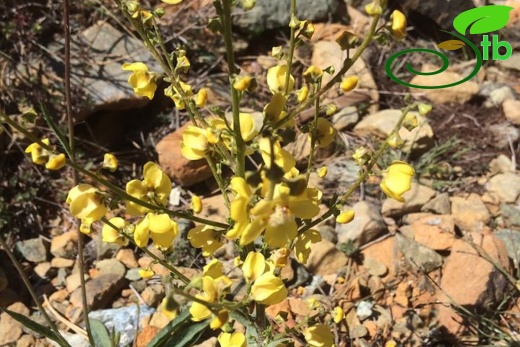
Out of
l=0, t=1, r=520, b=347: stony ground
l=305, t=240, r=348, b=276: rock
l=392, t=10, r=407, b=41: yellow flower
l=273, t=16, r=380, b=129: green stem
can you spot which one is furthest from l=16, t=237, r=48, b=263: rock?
l=392, t=10, r=407, b=41: yellow flower

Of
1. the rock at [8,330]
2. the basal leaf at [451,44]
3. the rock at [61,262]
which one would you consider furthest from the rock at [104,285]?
the basal leaf at [451,44]

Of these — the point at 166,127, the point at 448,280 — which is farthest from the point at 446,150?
the point at 166,127

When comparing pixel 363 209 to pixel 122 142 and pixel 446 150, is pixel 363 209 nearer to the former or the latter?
pixel 446 150

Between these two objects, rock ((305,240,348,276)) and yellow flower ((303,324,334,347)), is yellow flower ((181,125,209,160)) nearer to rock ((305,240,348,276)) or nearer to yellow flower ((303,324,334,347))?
yellow flower ((303,324,334,347))

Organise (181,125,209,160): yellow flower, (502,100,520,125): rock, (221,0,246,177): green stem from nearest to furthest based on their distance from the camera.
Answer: (221,0,246,177): green stem → (181,125,209,160): yellow flower → (502,100,520,125): rock

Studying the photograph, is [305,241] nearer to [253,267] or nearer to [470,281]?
[253,267]

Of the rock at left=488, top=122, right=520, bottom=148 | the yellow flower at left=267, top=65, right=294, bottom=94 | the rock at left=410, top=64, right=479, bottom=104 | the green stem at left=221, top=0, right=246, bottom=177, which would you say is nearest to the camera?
the green stem at left=221, top=0, right=246, bottom=177
